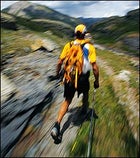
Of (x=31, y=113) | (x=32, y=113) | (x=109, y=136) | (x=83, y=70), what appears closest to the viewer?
(x=83, y=70)

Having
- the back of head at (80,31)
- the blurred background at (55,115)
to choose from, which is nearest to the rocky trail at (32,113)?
the blurred background at (55,115)

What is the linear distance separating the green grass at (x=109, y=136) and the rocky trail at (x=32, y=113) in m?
0.39

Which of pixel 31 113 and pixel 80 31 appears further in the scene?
pixel 31 113

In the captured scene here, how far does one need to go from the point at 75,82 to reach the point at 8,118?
4271mm

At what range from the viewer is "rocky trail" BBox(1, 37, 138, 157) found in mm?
10644

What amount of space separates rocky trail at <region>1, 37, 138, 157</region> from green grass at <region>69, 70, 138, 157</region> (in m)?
0.39

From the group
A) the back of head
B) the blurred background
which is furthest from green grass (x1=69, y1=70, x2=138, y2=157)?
the back of head

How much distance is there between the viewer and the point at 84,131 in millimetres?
10938

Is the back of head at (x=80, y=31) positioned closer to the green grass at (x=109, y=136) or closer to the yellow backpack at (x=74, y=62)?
Result: the yellow backpack at (x=74, y=62)

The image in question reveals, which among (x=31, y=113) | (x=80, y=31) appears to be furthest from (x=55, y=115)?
(x=80, y=31)

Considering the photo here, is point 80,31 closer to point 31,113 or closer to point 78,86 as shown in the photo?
point 78,86

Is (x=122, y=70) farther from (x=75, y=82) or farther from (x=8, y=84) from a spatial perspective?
(x=75, y=82)

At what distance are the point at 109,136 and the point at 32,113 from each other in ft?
13.8

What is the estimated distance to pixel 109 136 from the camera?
34.8 feet
